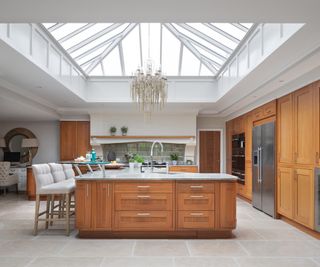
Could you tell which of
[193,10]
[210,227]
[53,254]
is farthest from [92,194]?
[193,10]

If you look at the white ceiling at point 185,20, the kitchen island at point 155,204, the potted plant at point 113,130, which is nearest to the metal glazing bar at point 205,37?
the white ceiling at point 185,20

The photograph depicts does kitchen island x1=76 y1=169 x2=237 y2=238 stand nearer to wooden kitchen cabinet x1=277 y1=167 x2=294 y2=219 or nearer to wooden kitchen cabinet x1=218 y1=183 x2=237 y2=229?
wooden kitchen cabinet x1=218 y1=183 x2=237 y2=229

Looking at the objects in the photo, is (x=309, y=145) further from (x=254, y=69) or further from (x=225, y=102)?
(x=225, y=102)

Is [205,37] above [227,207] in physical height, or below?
above

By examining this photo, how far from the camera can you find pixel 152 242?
4.13 meters

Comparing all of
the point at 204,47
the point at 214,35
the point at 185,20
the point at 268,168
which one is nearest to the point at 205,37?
the point at 214,35

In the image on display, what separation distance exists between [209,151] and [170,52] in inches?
151

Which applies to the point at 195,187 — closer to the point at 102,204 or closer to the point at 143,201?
the point at 143,201

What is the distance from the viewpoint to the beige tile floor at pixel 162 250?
341 cm

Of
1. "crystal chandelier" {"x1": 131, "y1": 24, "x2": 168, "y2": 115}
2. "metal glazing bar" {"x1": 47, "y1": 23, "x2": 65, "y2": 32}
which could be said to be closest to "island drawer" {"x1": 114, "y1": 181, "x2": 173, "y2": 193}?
"crystal chandelier" {"x1": 131, "y1": 24, "x2": 168, "y2": 115}

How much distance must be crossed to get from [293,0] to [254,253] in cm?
262

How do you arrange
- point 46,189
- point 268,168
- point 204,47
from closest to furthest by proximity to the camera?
point 46,189 → point 268,168 → point 204,47

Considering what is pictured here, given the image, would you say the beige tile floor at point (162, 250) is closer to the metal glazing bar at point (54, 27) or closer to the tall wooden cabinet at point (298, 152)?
the tall wooden cabinet at point (298, 152)

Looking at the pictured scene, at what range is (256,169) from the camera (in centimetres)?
654
